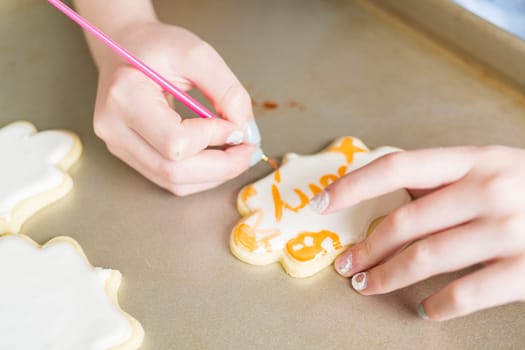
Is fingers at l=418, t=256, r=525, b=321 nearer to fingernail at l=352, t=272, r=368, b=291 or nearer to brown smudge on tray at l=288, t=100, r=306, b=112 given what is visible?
fingernail at l=352, t=272, r=368, b=291

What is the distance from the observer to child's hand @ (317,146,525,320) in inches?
22.0

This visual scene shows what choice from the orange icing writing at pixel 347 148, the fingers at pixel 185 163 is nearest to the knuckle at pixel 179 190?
the fingers at pixel 185 163

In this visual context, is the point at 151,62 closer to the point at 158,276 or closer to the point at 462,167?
the point at 158,276

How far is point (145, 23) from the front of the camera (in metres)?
0.77

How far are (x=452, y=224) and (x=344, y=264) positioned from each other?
14cm

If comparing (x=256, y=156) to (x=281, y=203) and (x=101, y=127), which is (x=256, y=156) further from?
(x=101, y=127)

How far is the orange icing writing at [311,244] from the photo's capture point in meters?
0.67

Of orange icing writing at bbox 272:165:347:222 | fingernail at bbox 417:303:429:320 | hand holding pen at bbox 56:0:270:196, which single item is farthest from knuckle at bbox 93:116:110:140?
fingernail at bbox 417:303:429:320

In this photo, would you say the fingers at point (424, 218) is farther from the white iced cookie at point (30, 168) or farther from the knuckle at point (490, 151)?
the white iced cookie at point (30, 168)

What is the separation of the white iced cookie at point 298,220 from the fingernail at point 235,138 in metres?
0.07

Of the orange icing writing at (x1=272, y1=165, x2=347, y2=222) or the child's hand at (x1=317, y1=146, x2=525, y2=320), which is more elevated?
the child's hand at (x1=317, y1=146, x2=525, y2=320)

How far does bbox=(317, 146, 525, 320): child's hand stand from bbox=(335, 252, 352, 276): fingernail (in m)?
0.03

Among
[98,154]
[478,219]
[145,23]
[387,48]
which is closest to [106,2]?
[145,23]

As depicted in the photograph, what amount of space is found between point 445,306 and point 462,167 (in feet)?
0.49
